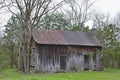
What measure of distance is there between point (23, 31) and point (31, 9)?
362 centimetres

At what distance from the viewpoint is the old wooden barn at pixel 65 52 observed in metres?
33.6

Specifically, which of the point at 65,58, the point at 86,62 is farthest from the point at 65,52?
the point at 86,62

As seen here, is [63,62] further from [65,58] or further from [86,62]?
[86,62]

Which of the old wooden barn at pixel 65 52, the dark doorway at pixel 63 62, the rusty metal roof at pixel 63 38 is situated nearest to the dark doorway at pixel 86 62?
the old wooden barn at pixel 65 52

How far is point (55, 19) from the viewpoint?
52625 mm

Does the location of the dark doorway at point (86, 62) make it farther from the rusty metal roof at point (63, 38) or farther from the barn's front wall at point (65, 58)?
the rusty metal roof at point (63, 38)

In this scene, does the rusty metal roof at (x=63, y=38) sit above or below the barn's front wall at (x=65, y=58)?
above

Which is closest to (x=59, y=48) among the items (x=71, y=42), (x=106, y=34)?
(x=71, y=42)

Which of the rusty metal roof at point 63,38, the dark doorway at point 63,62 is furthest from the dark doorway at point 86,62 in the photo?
the dark doorway at point 63,62

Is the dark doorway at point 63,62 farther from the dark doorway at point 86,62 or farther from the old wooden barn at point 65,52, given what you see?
the dark doorway at point 86,62

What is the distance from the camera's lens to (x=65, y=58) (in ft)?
116

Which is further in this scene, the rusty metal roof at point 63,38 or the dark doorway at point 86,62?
the dark doorway at point 86,62

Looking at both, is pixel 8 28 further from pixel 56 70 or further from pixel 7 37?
pixel 56 70

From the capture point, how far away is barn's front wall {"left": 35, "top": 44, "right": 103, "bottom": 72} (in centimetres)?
3353
